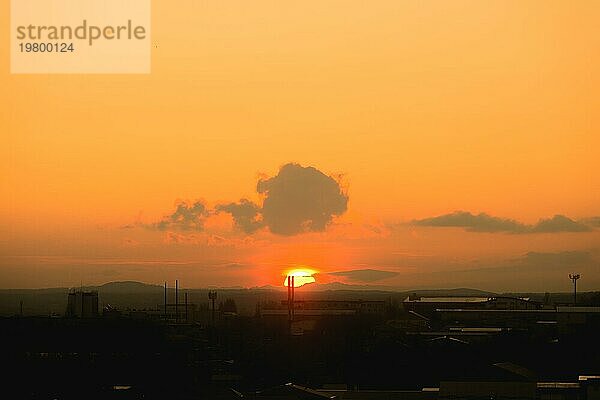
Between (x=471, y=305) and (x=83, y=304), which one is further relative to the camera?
(x=471, y=305)

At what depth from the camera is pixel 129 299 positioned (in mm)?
54375

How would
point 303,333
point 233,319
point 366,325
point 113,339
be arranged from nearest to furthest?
point 113,339 < point 303,333 < point 366,325 < point 233,319

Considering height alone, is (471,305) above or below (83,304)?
below

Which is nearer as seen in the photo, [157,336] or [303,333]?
[157,336]

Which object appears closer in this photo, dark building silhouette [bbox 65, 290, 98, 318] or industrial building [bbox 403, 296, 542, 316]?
dark building silhouette [bbox 65, 290, 98, 318]

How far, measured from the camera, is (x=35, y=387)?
1159 centimetres

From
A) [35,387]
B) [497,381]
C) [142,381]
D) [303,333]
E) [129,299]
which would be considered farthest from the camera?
[129,299]

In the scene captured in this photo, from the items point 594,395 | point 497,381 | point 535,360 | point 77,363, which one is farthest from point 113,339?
point 594,395

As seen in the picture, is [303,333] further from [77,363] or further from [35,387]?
[35,387]

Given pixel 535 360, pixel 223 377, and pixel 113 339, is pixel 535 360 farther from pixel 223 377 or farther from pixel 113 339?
pixel 113 339

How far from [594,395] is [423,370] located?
145 inches

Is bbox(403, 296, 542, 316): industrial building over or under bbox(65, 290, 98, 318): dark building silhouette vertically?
under

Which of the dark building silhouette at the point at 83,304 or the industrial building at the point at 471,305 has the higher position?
the dark building silhouette at the point at 83,304

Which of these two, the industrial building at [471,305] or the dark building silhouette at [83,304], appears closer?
the dark building silhouette at [83,304]
